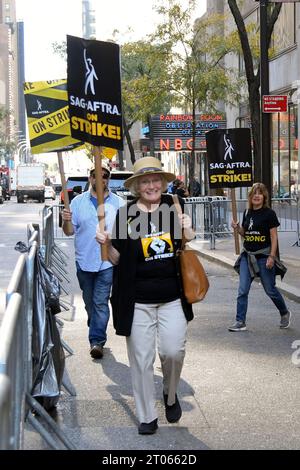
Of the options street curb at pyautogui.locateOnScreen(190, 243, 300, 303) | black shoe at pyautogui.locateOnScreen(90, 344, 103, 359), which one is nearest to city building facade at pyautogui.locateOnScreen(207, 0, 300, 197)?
street curb at pyautogui.locateOnScreen(190, 243, 300, 303)

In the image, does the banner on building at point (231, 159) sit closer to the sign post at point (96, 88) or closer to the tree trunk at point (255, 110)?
the tree trunk at point (255, 110)

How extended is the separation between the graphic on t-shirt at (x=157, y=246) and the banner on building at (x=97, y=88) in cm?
92

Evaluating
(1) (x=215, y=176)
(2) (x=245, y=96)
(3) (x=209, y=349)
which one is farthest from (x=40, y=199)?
(3) (x=209, y=349)

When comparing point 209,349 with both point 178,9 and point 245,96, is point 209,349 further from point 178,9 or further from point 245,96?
point 245,96

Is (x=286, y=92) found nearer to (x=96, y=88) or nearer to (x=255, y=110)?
(x=255, y=110)

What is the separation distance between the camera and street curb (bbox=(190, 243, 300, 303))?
13.0m

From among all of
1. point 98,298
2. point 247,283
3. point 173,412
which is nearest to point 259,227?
point 247,283

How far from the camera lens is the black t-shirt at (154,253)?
19.9 ft

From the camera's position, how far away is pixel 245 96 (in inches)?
1415

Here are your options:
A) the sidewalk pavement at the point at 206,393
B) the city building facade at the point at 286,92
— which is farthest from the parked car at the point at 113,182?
the sidewalk pavement at the point at 206,393

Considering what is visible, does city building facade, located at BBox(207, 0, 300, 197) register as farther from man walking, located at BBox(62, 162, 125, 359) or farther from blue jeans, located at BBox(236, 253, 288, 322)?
man walking, located at BBox(62, 162, 125, 359)

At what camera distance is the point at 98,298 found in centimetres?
874

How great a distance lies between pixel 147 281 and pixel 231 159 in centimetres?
898

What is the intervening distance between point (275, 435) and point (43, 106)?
8171 mm
